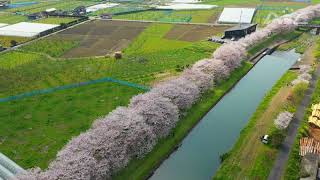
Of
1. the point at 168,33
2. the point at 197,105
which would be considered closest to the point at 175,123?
the point at 197,105

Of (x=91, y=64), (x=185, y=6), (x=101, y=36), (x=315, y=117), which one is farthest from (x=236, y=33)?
(x=185, y=6)

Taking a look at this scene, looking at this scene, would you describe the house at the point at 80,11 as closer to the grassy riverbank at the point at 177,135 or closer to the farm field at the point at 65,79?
the farm field at the point at 65,79

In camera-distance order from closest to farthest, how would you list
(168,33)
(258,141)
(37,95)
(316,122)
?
(258,141) < (316,122) < (37,95) < (168,33)

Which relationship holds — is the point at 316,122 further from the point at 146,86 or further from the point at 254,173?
the point at 146,86

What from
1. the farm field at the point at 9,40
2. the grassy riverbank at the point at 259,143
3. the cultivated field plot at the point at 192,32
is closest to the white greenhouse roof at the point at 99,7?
the farm field at the point at 9,40

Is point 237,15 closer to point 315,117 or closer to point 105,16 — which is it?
point 105,16

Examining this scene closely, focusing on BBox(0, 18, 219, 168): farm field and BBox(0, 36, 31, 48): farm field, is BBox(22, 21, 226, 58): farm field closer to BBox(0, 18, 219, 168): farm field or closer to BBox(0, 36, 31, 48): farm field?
BBox(0, 18, 219, 168): farm field
